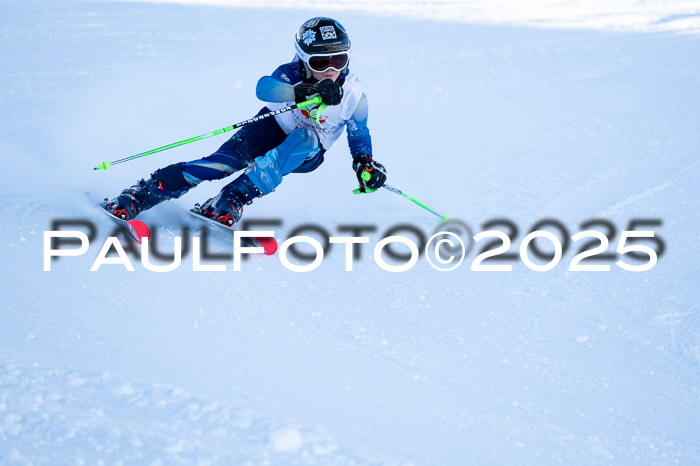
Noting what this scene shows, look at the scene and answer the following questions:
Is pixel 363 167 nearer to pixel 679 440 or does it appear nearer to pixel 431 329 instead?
pixel 431 329

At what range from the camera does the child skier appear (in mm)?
4301

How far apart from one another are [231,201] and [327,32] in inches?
44.0

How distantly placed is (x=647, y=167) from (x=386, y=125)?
2401 mm

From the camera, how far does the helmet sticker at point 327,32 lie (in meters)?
4.26

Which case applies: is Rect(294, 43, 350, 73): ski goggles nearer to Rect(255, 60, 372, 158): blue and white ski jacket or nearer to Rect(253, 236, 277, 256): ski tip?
Rect(255, 60, 372, 158): blue and white ski jacket

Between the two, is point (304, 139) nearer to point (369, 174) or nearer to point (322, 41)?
point (369, 174)

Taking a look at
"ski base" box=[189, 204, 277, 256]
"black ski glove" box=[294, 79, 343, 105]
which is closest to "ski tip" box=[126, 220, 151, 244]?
"ski base" box=[189, 204, 277, 256]

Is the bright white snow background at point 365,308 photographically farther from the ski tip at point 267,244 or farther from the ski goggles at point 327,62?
the ski goggles at point 327,62

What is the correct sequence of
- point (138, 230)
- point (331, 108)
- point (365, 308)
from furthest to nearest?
point (331, 108) < point (138, 230) < point (365, 308)

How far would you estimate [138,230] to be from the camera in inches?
162

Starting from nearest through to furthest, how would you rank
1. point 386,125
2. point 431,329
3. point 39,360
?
point 39,360, point 431,329, point 386,125

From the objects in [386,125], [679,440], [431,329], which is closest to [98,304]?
[431,329]

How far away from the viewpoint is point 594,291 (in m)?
4.20

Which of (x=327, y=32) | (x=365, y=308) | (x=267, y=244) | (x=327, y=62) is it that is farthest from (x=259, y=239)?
(x=327, y=32)
